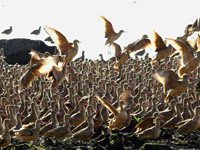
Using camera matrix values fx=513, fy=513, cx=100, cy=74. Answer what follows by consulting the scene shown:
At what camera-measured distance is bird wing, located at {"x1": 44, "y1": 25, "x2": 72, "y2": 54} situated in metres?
14.4

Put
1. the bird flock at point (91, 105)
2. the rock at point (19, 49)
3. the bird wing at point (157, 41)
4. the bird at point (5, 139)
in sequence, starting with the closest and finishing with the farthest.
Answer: the bird at point (5, 139) < the bird flock at point (91, 105) < the bird wing at point (157, 41) < the rock at point (19, 49)

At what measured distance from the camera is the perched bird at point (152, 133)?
454 inches

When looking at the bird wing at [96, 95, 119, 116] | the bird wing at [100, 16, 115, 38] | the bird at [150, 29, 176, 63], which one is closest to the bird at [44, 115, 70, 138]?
the bird wing at [96, 95, 119, 116]

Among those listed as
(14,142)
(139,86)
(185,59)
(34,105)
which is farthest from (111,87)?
(14,142)

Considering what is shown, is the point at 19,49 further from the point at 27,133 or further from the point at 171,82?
the point at 27,133

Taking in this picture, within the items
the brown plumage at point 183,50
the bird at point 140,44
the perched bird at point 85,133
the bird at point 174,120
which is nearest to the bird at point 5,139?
the perched bird at point 85,133

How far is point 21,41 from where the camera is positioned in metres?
26.1

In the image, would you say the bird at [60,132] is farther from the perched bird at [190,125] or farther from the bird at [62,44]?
the bird at [62,44]

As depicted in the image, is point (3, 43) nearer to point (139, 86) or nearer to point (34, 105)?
point (139, 86)

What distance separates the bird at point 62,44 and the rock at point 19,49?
10073 millimetres

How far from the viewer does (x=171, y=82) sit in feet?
42.4

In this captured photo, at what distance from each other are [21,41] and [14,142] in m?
14.7

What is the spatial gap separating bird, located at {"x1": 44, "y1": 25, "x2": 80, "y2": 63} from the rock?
33.0 feet

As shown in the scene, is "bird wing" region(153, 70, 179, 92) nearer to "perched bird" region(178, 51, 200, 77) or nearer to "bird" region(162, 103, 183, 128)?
"bird" region(162, 103, 183, 128)
